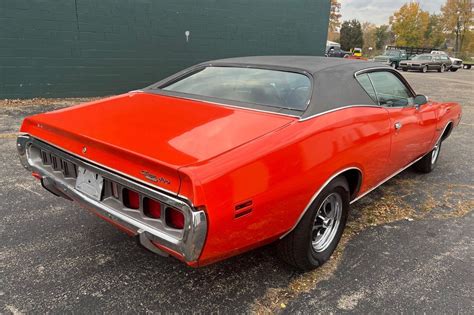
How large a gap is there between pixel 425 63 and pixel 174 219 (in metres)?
27.9

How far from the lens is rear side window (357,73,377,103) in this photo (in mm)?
3183

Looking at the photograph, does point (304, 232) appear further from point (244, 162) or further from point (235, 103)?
point (235, 103)

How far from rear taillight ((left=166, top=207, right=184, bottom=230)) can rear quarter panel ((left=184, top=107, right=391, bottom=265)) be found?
8.5 inches

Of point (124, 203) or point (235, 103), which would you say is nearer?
point (124, 203)

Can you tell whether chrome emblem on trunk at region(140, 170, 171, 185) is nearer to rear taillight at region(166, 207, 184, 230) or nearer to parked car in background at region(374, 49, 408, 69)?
rear taillight at region(166, 207, 184, 230)

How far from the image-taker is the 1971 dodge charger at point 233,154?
6.16 ft

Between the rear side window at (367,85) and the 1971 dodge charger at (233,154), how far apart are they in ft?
0.04

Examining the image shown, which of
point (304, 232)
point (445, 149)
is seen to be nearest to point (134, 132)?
point (304, 232)

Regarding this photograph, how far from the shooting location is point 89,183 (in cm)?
232

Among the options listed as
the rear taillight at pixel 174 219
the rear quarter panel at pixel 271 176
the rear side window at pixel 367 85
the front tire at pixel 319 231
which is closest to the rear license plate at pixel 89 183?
the rear taillight at pixel 174 219

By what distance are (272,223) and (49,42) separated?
817 cm

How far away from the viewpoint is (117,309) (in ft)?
7.34

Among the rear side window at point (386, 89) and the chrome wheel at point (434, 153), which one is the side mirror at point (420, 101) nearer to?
the rear side window at point (386, 89)

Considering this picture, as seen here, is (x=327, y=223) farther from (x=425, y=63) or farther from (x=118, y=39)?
(x=425, y=63)
